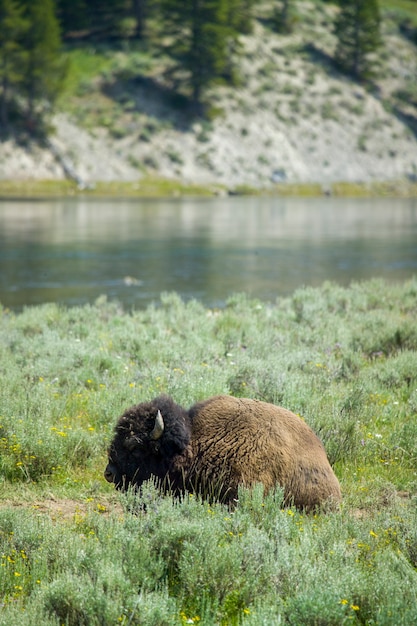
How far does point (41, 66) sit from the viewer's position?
60.3 m

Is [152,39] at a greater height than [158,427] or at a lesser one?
greater

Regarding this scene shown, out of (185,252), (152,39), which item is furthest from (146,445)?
(152,39)

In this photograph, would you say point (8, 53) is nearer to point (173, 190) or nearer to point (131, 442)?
point (173, 190)

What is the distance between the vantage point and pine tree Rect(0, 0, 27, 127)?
59969mm

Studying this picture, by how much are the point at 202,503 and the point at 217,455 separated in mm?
328

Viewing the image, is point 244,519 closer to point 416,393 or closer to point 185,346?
point 416,393

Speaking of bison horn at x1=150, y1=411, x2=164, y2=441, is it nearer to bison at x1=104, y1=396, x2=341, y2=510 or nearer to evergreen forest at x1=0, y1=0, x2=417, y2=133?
bison at x1=104, y1=396, x2=341, y2=510

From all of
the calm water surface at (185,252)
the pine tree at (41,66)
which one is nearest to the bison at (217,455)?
the calm water surface at (185,252)

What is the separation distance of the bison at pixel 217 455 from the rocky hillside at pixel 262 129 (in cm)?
5543

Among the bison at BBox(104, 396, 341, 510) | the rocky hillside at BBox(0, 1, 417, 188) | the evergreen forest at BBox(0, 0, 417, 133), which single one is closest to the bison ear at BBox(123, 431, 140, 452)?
the bison at BBox(104, 396, 341, 510)

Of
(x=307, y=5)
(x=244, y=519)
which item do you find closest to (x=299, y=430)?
(x=244, y=519)

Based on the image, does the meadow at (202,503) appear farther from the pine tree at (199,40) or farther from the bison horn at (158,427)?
the pine tree at (199,40)

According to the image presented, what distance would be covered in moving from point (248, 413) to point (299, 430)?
0.38 meters

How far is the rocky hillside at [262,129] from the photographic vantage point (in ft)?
205
